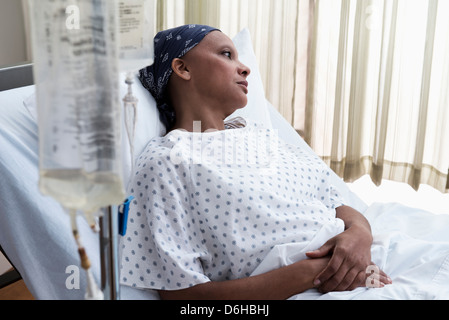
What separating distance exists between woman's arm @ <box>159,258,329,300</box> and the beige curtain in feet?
5.36

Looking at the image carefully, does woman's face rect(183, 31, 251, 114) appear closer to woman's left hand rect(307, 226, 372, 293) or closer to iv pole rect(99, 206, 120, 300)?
woman's left hand rect(307, 226, 372, 293)

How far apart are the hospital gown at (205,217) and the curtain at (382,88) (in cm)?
138

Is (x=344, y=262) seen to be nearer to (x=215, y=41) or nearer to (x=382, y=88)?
(x=215, y=41)

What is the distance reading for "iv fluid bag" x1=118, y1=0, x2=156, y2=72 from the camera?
0.73 metres

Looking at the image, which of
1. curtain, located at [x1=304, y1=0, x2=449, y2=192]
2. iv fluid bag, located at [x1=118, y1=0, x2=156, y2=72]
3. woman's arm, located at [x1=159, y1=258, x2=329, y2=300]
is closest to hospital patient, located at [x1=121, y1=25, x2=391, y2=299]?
woman's arm, located at [x1=159, y1=258, x2=329, y2=300]

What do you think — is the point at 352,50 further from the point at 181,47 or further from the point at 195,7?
the point at 181,47

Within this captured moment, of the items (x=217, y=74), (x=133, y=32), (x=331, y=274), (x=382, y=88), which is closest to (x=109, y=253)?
(x=133, y=32)

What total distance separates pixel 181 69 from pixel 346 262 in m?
0.65

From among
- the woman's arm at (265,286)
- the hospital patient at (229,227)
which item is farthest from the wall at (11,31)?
the woman's arm at (265,286)

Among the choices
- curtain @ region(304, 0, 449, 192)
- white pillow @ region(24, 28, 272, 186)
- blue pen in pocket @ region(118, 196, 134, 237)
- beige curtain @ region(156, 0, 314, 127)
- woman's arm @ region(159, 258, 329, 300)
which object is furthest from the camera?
beige curtain @ region(156, 0, 314, 127)

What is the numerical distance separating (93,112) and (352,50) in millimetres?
2151

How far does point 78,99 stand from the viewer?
0.51 metres

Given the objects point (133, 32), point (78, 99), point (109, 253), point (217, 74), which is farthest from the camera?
point (217, 74)
